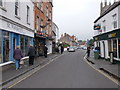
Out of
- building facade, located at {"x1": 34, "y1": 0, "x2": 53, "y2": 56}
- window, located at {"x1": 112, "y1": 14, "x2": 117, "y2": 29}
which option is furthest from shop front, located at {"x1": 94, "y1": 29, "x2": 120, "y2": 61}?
building facade, located at {"x1": 34, "y1": 0, "x2": 53, "y2": 56}

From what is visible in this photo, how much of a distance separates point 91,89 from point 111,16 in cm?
1228

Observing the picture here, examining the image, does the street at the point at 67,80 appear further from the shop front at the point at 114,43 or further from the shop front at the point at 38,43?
the shop front at the point at 38,43

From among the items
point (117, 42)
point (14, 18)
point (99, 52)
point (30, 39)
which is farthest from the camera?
point (99, 52)

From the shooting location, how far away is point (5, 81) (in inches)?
309

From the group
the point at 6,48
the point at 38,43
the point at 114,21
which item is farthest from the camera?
the point at 38,43

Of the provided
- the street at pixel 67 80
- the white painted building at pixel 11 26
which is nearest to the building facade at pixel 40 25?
the white painted building at pixel 11 26

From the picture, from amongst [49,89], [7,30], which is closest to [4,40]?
[7,30]

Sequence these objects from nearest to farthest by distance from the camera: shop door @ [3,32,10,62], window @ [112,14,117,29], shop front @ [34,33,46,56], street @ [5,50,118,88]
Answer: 1. street @ [5,50,118,88]
2. shop door @ [3,32,10,62]
3. window @ [112,14,117,29]
4. shop front @ [34,33,46,56]

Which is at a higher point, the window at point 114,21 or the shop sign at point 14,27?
the window at point 114,21

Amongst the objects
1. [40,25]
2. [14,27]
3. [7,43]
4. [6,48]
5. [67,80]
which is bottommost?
[67,80]

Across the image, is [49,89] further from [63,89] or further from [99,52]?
[99,52]

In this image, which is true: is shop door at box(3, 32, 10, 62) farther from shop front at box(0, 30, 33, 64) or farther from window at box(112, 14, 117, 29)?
window at box(112, 14, 117, 29)

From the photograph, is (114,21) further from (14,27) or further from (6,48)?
(6,48)

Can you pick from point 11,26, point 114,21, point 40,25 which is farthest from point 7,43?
point 40,25
